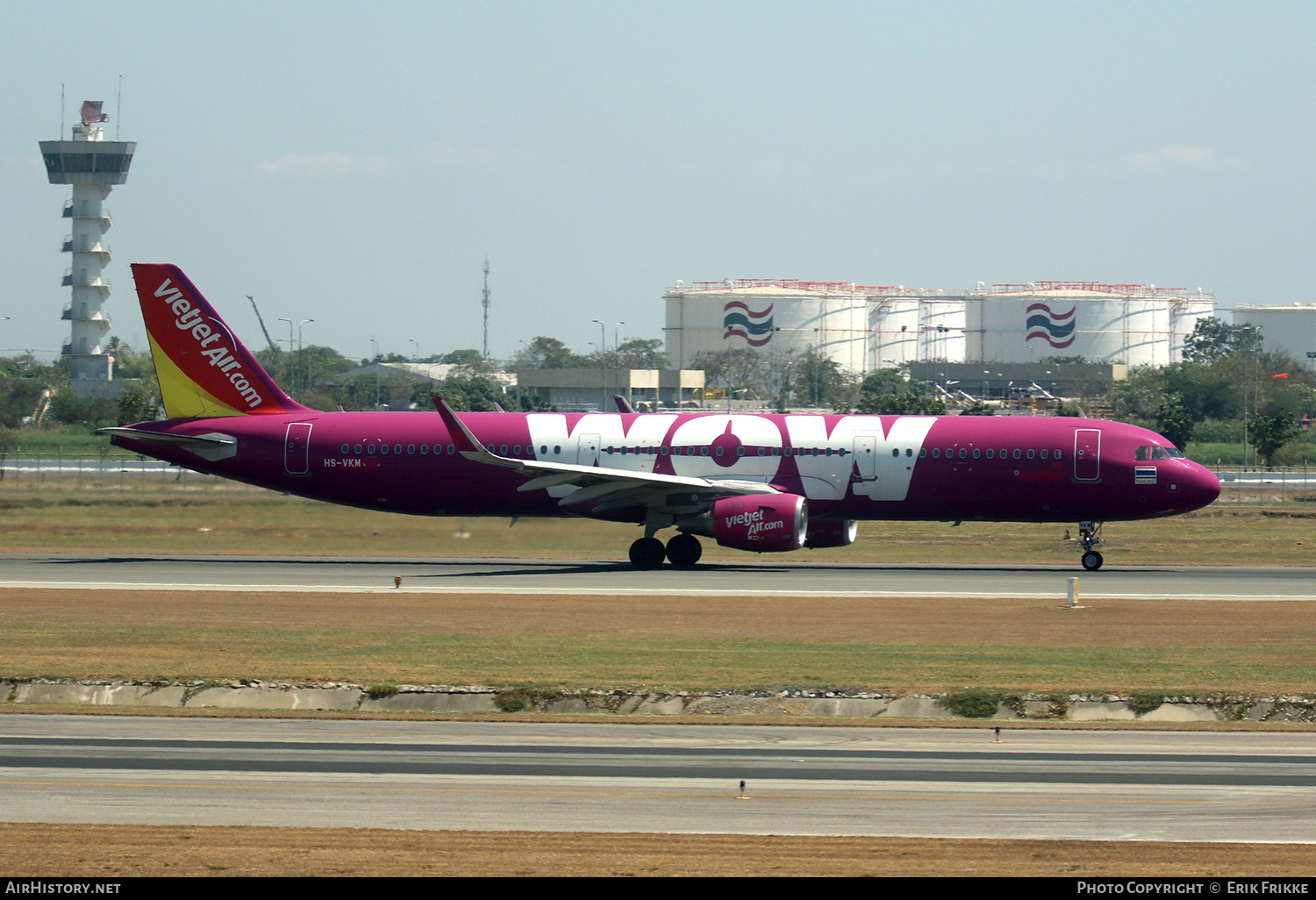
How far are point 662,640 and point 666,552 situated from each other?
13701 millimetres

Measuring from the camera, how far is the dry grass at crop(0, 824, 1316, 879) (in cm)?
1124

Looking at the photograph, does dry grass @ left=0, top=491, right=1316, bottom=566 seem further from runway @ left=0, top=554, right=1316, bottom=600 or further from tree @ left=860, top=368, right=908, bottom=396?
tree @ left=860, top=368, right=908, bottom=396

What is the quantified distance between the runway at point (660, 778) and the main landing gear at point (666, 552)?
62.6 feet

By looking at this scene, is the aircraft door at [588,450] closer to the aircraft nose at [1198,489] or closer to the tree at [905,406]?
the aircraft nose at [1198,489]

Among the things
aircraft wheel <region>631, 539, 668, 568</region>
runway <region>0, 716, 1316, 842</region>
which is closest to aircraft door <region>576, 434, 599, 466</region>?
aircraft wheel <region>631, 539, 668, 568</region>

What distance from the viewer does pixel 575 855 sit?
11719mm

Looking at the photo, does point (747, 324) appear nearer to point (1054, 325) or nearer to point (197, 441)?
point (1054, 325)

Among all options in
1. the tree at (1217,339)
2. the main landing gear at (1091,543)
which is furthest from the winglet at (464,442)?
the tree at (1217,339)

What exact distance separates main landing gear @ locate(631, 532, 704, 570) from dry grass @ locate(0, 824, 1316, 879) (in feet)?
81.6

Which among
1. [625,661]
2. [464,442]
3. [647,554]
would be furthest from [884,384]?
[625,661]

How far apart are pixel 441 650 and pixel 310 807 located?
10.3 meters

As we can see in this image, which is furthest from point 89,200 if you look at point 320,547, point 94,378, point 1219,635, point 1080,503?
point 1219,635

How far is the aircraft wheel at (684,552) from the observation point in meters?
37.9

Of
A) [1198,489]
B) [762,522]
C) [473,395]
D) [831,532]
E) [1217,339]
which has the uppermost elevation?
[1217,339]
